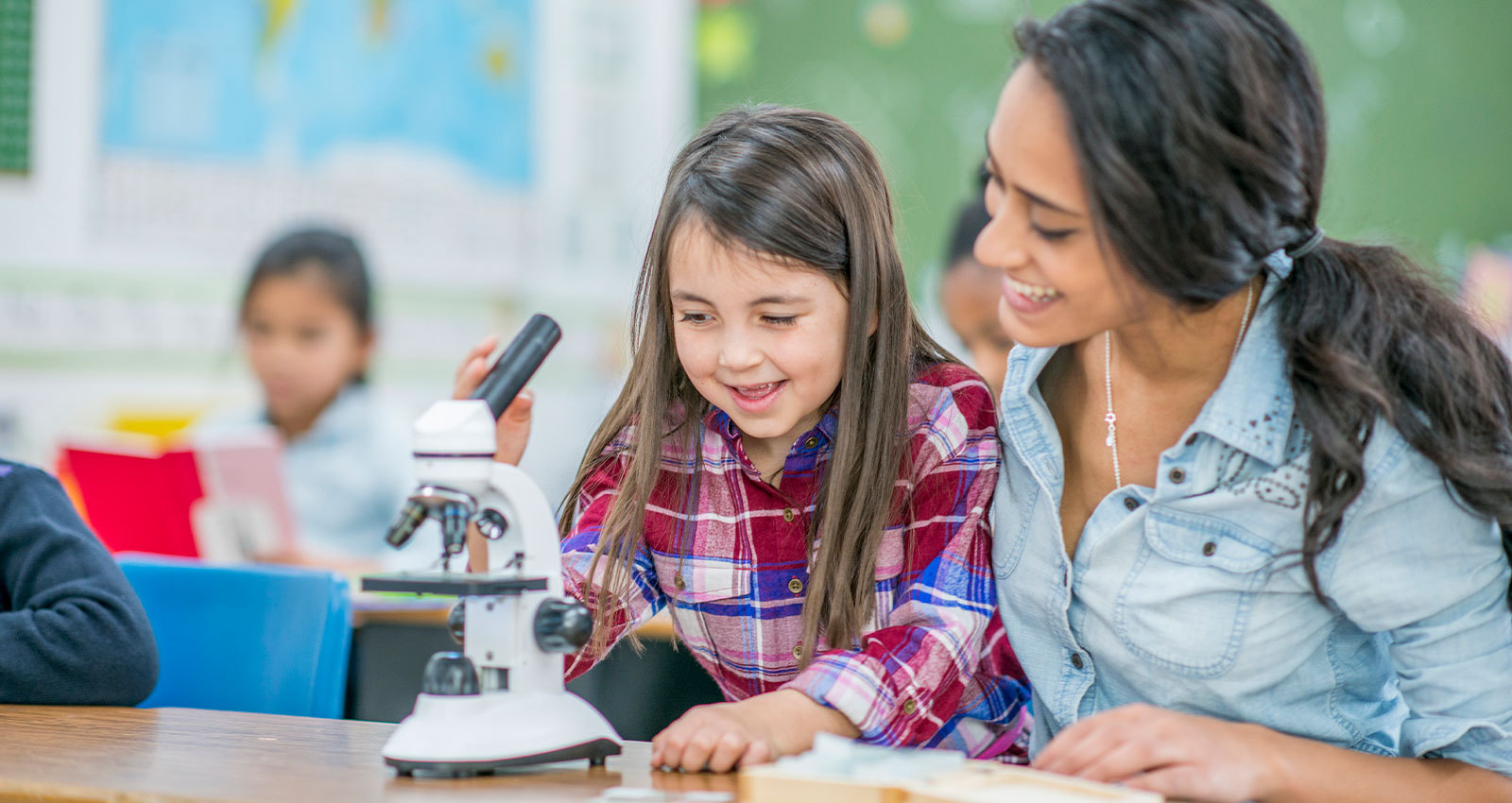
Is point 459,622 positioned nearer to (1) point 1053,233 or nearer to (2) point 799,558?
(2) point 799,558

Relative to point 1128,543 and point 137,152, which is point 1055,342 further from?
point 137,152

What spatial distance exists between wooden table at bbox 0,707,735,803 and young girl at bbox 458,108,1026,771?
0.78 feet

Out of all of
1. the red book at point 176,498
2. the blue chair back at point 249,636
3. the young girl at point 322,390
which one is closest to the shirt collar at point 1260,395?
the blue chair back at point 249,636

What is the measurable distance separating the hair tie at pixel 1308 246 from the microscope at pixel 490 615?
0.60 metres

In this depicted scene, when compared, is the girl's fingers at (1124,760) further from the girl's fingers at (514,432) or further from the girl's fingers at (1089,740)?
the girl's fingers at (514,432)

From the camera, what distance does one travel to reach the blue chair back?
1.51 meters

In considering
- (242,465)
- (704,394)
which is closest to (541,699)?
(704,394)

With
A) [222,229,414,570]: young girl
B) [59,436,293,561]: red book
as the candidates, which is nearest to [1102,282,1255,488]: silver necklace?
[59,436,293,561]: red book

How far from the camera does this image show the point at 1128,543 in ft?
3.86

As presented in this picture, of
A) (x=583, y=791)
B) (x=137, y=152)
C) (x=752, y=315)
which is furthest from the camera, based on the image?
(x=137, y=152)

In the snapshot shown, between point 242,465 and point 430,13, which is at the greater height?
point 430,13

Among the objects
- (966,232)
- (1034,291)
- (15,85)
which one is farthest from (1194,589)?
(15,85)

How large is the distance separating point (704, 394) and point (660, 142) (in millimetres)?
2924

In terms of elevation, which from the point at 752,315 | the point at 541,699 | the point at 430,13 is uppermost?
the point at 430,13
